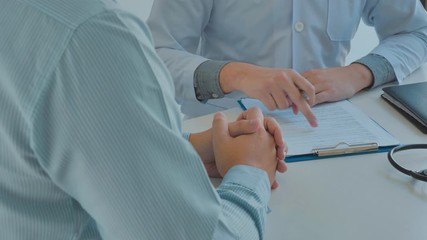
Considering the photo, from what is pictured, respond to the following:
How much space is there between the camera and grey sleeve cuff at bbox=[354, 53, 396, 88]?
4.23 ft

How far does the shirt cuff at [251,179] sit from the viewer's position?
0.76 metres

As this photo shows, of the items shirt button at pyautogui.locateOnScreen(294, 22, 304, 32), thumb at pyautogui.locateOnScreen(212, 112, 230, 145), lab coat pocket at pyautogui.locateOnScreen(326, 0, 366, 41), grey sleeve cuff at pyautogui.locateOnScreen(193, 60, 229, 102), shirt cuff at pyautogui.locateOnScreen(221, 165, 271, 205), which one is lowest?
grey sleeve cuff at pyautogui.locateOnScreen(193, 60, 229, 102)

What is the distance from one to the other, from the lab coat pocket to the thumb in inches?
24.8

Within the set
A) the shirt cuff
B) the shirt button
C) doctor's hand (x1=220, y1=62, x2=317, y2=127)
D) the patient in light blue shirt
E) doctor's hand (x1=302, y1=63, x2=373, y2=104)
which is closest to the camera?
the patient in light blue shirt

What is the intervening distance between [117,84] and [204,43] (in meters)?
1.02

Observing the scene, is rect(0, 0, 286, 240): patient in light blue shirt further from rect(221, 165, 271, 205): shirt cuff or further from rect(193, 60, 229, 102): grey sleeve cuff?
rect(193, 60, 229, 102): grey sleeve cuff

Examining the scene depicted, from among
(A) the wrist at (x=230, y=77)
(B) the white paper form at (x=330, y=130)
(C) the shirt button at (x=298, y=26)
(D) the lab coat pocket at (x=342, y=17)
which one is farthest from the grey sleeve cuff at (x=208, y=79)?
(D) the lab coat pocket at (x=342, y=17)

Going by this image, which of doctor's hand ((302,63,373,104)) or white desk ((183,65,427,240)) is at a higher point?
doctor's hand ((302,63,373,104))

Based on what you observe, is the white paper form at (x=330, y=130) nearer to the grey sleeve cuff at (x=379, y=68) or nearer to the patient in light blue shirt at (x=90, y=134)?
the grey sleeve cuff at (x=379, y=68)

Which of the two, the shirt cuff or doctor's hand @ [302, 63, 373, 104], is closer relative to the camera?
the shirt cuff

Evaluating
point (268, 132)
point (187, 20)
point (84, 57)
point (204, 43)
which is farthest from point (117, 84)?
point (204, 43)

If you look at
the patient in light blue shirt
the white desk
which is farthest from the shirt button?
the patient in light blue shirt

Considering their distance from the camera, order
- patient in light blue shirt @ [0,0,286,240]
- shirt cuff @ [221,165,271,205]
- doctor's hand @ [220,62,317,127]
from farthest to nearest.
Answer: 1. doctor's hand @ [220,62,317,127]
2. shirt cuff @ [221,165,271,205]
3. patient in light blue shirt @ [0,0,286,240]

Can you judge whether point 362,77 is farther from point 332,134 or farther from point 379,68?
point 332,134
